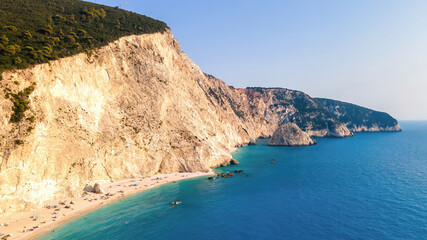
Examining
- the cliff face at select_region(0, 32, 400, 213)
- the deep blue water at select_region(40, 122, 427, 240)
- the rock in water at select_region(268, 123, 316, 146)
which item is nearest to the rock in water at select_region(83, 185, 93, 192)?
the cliff face at select_region(0, 32, 400, 213)

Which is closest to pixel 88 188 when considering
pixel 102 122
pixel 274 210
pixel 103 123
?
pixel 103 123

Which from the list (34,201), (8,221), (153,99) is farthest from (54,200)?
(153,99)

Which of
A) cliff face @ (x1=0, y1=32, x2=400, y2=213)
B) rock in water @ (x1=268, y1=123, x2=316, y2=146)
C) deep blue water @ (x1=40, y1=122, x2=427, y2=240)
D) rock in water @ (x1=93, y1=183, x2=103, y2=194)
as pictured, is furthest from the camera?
rock in water @ (x1=268, y1=123, x2=316, y2=146)

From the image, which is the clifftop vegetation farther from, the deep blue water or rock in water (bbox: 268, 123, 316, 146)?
rock in water (bbox: 268, 123, 316, 146)

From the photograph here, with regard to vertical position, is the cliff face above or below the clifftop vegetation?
below

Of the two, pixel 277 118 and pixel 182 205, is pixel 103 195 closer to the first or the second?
pixel 182 205

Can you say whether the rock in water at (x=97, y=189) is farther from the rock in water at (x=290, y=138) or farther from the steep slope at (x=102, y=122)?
the rock in water at (x=290, y=138)

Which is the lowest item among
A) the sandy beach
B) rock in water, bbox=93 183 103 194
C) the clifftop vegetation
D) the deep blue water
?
the deep blue water
